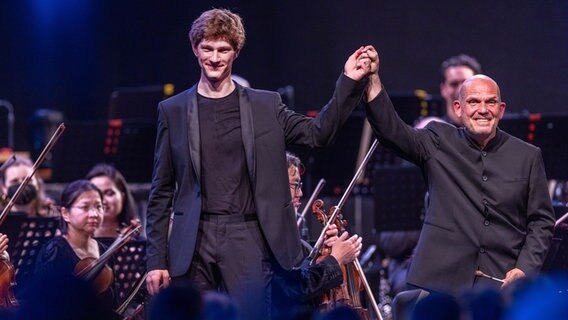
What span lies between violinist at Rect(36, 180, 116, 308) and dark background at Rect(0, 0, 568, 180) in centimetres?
448

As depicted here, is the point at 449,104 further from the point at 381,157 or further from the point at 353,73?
the point at 353,73

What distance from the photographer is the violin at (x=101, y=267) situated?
5270 millimetres

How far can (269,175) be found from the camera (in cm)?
420

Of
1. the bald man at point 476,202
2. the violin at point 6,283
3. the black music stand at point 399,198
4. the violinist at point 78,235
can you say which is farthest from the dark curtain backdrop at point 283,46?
the violin at point 6,283

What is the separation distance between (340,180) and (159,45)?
3707 mm

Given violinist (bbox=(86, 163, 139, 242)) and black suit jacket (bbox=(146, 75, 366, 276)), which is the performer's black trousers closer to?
black suit jacket (bbox=(146, 75, 366, 276))

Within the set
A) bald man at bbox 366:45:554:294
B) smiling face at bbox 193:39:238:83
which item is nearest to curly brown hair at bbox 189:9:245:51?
smiling face at bbox 193:39:238:83

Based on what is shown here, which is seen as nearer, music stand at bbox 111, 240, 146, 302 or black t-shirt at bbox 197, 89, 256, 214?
black t-shirt at bbox 197, 89, 256, 214

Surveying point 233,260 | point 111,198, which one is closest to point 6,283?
point 233,260

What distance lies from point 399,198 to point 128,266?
76.5 inches

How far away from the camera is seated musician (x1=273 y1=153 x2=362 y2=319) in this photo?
4258 millimetres


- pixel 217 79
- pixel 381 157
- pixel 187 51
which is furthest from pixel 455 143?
pixel 187 51

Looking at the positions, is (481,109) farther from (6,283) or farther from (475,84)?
(6,283)

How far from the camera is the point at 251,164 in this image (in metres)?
4.17
